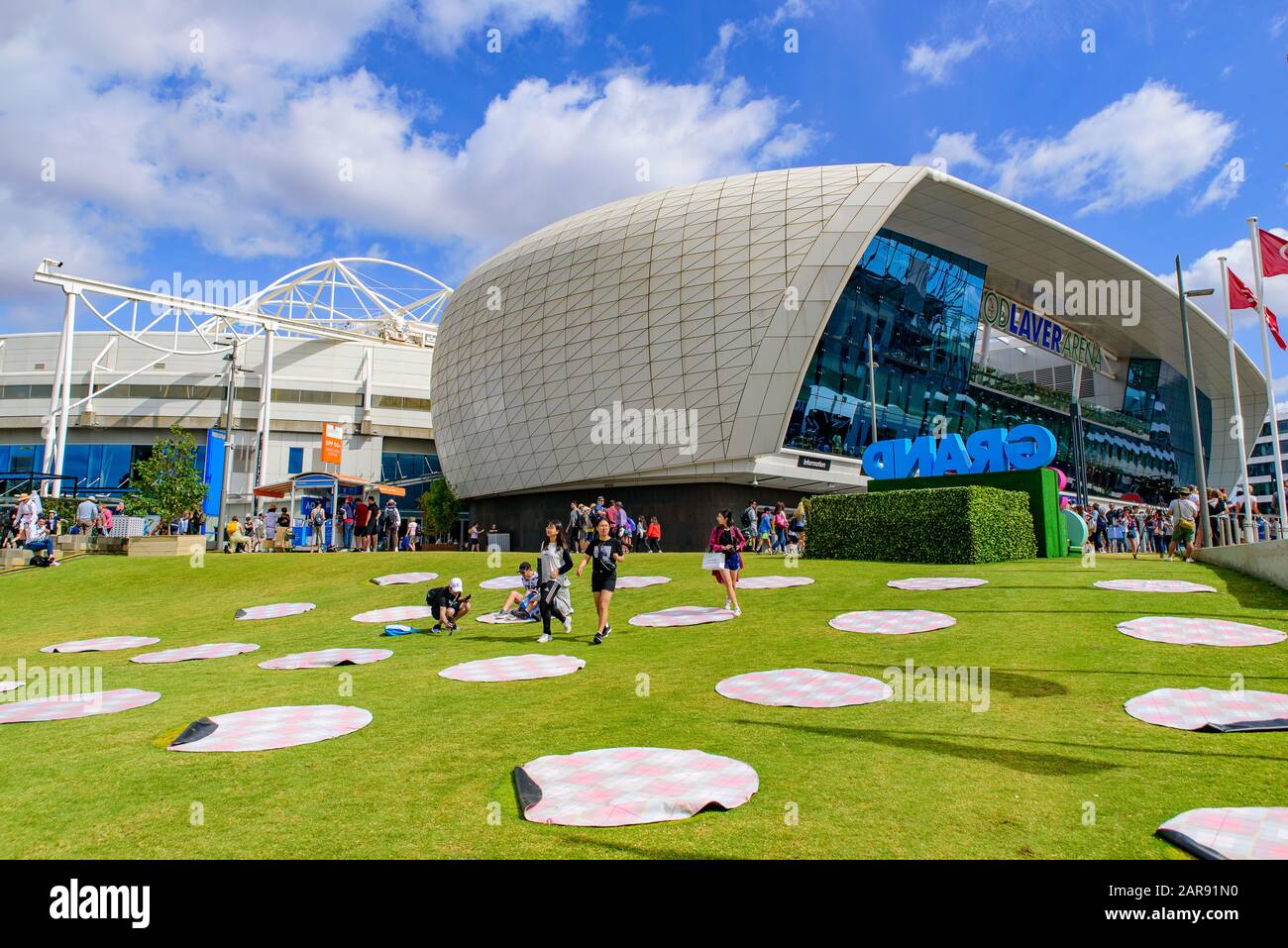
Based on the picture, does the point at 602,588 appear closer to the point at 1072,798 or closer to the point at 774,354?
the point at 1072,798

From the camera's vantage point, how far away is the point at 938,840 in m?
4.10

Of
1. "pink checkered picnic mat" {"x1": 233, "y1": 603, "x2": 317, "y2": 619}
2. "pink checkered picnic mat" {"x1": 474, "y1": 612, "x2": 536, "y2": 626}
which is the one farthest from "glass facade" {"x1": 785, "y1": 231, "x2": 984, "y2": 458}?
"pink checkered picnic mat" {"x1": 233, "y1": 603, "x2": 317, "y2": 619}

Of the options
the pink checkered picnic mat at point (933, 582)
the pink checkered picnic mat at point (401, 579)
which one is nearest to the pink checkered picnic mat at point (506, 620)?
the pink checkered picnic mat at point (401, 579)

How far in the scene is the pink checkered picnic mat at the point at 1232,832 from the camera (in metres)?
3.73

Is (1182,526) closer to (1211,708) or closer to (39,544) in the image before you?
(1211,708)

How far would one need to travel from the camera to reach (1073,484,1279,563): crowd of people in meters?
16.6

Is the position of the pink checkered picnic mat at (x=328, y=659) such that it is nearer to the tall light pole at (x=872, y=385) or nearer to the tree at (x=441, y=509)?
the tall light pole at (x=872, y=385)

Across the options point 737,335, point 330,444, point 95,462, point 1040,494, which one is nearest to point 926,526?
point 1040,494

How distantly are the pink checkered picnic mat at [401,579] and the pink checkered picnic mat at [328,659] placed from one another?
7.34 m

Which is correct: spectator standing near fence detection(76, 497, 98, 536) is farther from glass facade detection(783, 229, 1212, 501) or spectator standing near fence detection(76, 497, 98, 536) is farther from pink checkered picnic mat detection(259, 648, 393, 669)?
glass facade detection(783, 229, 1212, 501)

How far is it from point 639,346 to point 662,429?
399 cm

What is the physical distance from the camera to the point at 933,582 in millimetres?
14219

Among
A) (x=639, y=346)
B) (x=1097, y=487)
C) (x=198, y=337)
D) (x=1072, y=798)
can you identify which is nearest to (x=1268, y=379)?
(x=1072, y=798)
